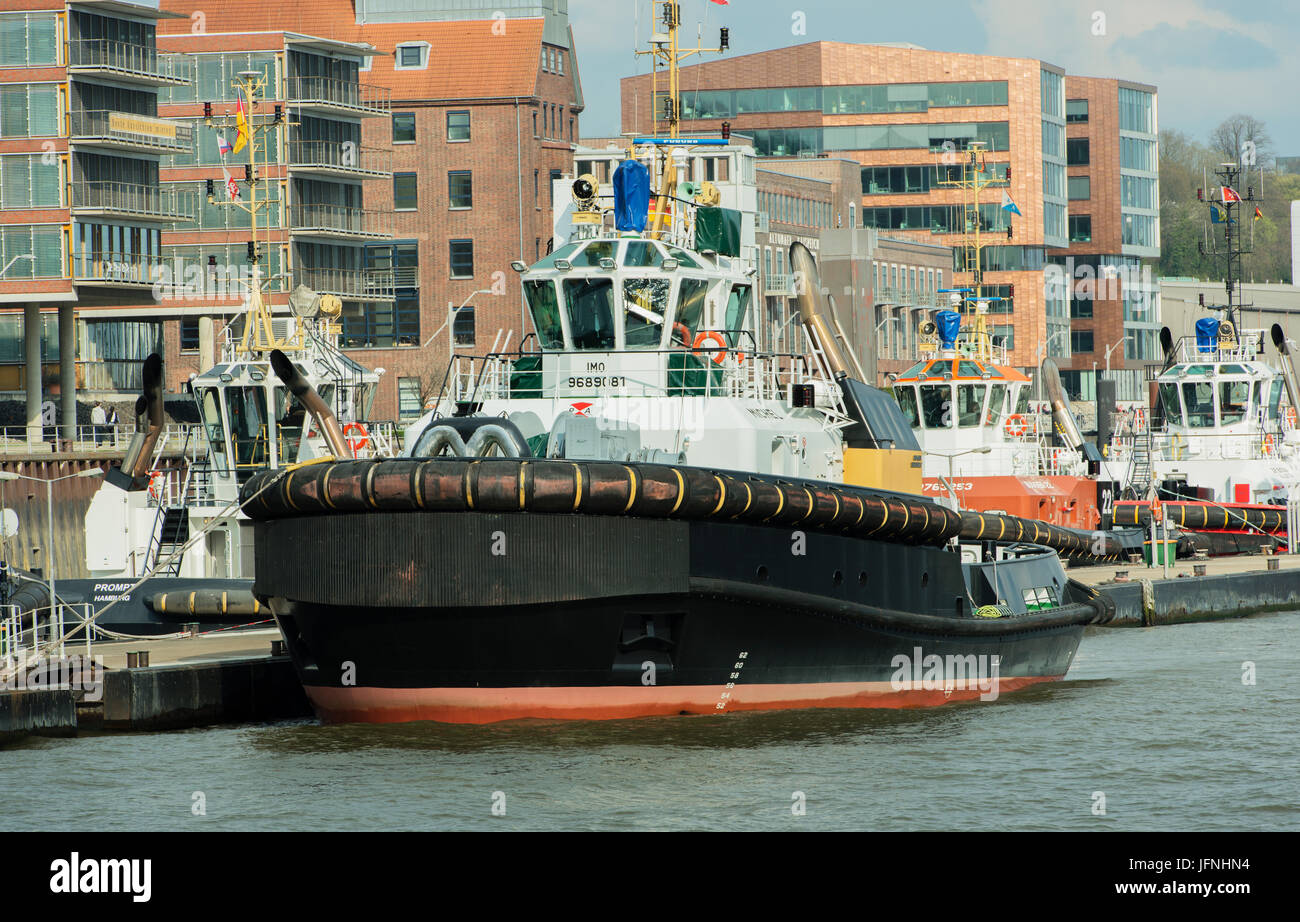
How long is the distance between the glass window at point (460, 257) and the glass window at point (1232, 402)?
1511 inches

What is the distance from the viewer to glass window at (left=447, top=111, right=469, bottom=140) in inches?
3024

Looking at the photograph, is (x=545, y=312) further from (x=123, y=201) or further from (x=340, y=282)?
(x=340, y=282)

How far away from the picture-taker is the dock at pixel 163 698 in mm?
18547

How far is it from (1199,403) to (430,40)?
1676 inches

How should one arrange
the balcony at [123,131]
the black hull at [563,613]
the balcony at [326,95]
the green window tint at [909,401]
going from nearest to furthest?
the black hull at [563,613] → the green window tint at [909,401] → the balcony at [123,131] → the balcony at [326,95]

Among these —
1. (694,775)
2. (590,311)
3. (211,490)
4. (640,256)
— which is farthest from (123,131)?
(694,775)

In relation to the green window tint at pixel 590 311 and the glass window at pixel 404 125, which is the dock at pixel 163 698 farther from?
the glass window at pixel 404 125

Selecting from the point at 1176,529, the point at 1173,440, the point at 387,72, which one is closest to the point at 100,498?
the point at 1176,529

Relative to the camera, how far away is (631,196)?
21016mm

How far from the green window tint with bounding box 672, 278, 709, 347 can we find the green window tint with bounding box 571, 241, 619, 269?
0.83m

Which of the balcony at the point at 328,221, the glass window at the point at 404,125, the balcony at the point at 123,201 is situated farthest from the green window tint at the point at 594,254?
the glass window at the point at 404,125

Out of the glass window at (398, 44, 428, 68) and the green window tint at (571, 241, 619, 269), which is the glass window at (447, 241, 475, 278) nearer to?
the glass window at (398, 44, 428, 68)

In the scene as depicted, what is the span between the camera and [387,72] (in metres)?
77.9

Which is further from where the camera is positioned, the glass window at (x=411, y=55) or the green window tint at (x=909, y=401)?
the glass window at (x=411, y=55)
